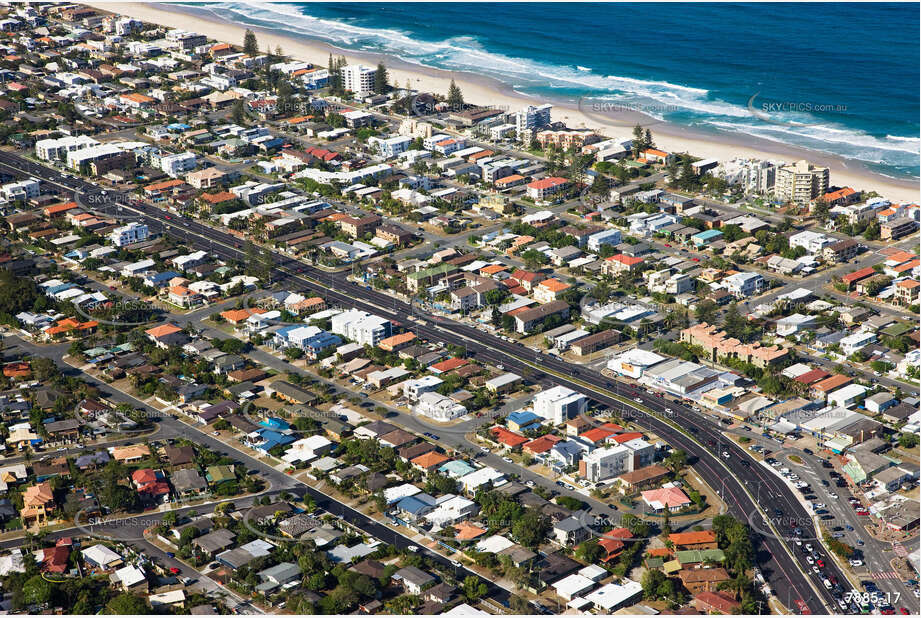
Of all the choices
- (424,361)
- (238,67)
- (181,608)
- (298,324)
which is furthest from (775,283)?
(238,67)

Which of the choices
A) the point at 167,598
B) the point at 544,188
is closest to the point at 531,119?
the point at 544,188

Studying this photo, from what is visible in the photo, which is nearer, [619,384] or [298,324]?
[619,384]

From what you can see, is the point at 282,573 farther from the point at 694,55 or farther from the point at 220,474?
the point at 694,55

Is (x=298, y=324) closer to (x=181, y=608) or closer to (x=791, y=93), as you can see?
(x=181, y=608)

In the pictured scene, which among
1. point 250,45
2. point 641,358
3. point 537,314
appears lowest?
point 641,358

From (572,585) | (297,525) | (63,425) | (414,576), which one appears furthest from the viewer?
(63,425)

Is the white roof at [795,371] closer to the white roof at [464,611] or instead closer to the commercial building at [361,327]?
the commercial building at [361,327]

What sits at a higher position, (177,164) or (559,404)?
(177,164)
